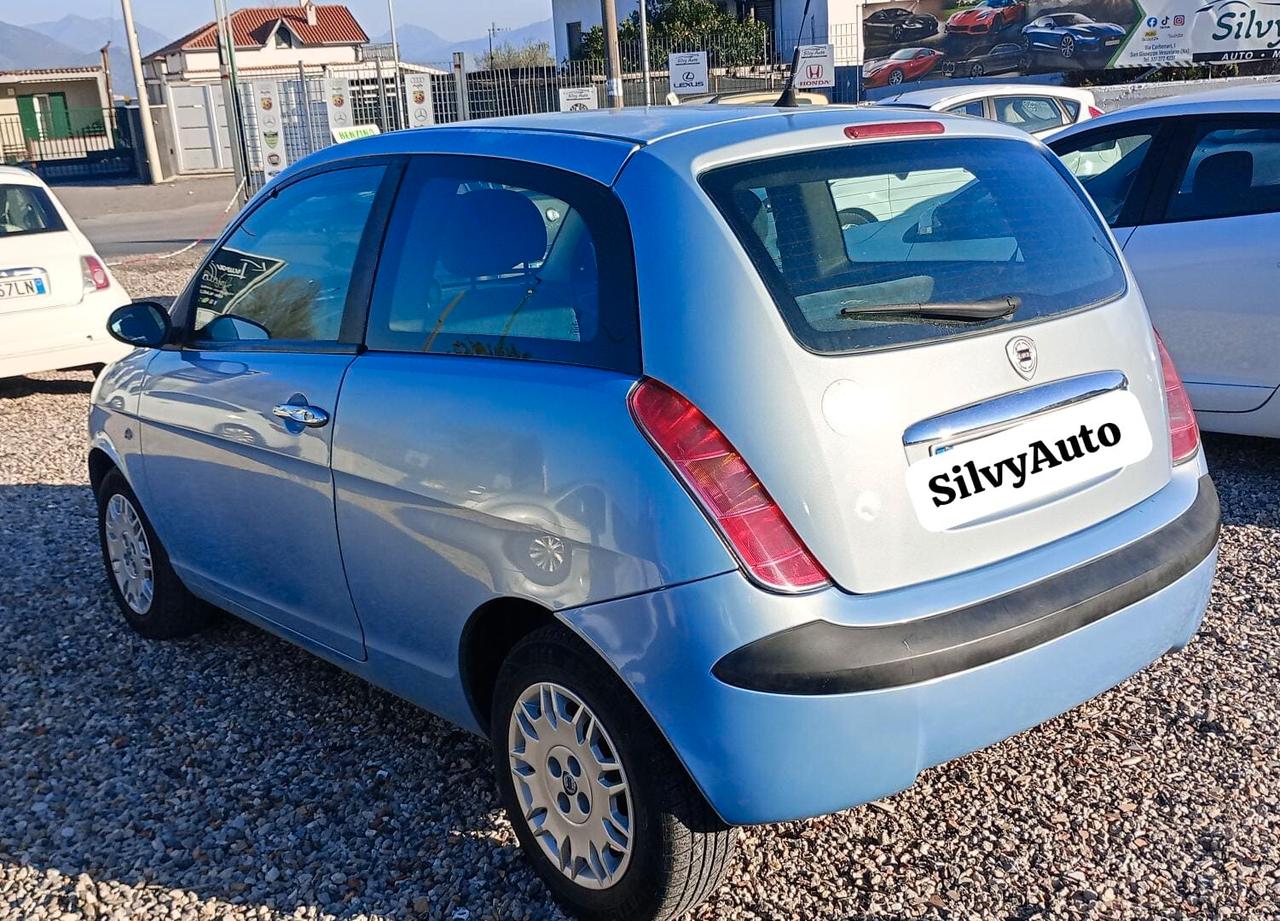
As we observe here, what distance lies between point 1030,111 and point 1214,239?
8.81 m

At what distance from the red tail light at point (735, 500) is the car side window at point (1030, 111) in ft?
40.9

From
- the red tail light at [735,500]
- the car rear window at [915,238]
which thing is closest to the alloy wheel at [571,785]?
the red tail light at [735,500]

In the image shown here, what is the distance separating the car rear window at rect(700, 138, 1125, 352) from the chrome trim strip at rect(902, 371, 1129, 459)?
165 millimetres

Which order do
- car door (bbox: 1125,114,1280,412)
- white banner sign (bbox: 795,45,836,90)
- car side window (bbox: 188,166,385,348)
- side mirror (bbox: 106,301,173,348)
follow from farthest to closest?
white banner sign (bbox: 795,45,836,90) → car door (bbox: 1125,114,1280,412) → side mirror (bbox: 106,301,173,348) → car side window (bbox: 188,166,385,348)

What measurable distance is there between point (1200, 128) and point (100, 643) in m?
5.35

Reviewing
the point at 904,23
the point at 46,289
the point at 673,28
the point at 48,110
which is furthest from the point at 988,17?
the point at 48,110

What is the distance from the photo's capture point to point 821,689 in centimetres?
234

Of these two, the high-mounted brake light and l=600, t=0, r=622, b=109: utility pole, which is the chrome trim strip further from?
l=600, t=0, r=622, b=109: utility pole

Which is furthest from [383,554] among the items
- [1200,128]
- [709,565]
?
[1200,128]

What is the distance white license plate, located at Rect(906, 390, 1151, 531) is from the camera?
2523mm

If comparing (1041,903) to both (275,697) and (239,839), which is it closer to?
(239,839)

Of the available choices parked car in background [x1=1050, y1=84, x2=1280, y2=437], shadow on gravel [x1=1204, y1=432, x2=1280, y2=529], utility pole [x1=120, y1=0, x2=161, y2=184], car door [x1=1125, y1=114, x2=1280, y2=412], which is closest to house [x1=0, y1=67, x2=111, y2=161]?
utility pole [x1=120, y1=0, x2=161, y2=184]

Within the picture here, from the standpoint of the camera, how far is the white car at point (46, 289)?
8.53m

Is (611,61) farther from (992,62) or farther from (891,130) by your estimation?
(891,130)
